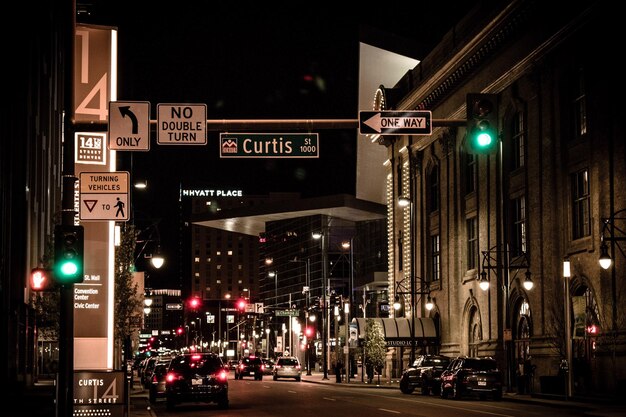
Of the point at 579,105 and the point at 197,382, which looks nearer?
the point at 197,382

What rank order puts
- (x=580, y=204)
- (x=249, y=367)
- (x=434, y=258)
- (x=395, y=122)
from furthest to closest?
(x=249, y=367)
(x=434, y=258)
(x=580, y=204)
(x=395, y=122)

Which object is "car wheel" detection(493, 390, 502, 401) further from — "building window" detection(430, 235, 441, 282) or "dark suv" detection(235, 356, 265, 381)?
"dark suv" detection(235, 356, 265, 381)

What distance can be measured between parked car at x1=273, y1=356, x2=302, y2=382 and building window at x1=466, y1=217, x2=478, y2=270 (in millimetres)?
15971

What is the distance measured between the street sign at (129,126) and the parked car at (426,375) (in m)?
30.2

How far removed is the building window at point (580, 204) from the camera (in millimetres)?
43844

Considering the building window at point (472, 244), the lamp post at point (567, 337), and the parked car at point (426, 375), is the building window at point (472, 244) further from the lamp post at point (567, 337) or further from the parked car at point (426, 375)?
the lamp post at point (567, 337)

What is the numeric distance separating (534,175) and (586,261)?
299 inches

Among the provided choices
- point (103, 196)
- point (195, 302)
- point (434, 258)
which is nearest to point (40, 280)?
point (103, 196)

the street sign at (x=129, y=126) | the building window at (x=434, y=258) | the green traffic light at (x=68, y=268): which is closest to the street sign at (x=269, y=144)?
the street sign at (x=129, y=126)

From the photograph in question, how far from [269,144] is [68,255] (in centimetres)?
553

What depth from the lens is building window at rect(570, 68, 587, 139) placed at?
44.1 meters

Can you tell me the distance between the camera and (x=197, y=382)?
→ 32031 mm

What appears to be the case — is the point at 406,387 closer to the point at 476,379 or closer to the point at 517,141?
the point at 476,379

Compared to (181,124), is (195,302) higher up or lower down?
lower down
